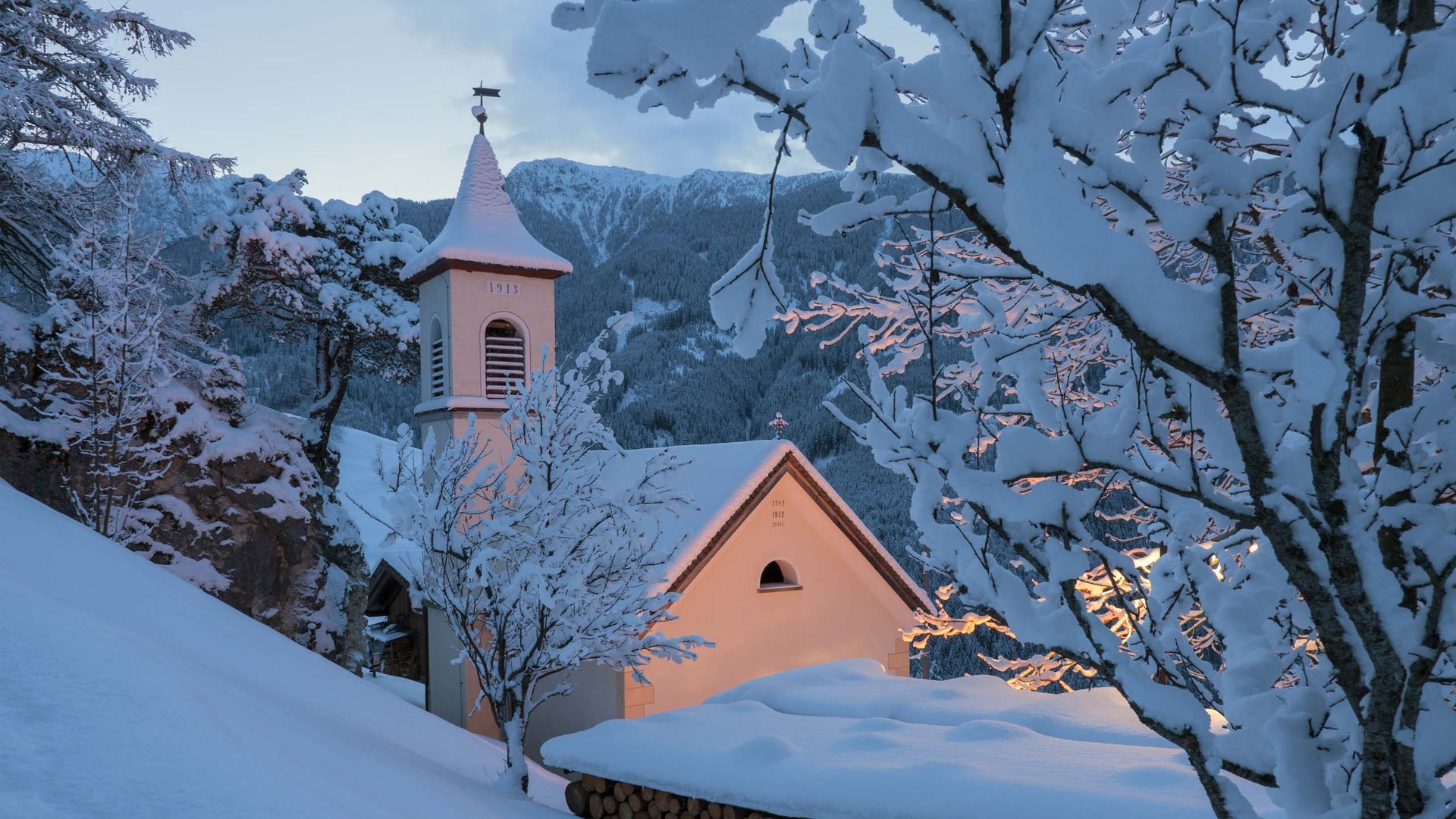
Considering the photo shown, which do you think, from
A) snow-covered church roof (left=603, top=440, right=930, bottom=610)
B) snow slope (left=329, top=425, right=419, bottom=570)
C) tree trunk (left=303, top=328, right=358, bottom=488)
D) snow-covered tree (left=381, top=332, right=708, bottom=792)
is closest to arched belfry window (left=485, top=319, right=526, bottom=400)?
snow-covered church roof (left=603, top=440, right=930, bottom=610)

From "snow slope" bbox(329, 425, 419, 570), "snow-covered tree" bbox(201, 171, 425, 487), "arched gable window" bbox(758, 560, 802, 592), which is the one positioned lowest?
"arched gable window" bbox(758, 560, 802, 592)

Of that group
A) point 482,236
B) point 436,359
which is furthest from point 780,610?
point 482,236

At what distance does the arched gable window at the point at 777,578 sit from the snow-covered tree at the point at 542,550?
333cm

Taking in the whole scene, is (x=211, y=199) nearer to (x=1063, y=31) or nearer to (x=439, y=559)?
(x=439, y=559)

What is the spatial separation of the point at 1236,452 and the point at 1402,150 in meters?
0.81

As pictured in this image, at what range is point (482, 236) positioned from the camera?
15297mm

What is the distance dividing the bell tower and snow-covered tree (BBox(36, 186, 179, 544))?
13.1ft

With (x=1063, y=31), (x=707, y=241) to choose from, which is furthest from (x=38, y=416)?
(x=707, y=241)

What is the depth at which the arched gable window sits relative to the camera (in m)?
13.6

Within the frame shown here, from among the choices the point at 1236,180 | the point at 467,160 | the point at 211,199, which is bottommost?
the point at 1236,180

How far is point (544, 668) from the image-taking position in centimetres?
917

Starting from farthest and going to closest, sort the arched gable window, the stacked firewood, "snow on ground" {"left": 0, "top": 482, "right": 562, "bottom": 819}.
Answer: the arched gable window, the stacked firewood, "snow on ground" {"left": 0, "top": 482, "right": 562, "bottom": 819}

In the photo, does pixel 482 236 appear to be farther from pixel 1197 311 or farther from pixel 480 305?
pixel 1197 311

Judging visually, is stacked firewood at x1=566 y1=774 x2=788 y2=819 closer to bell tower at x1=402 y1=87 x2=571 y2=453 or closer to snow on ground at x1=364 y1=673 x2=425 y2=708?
bell tower at x1=402 y1=87 x2=571 y2=453
